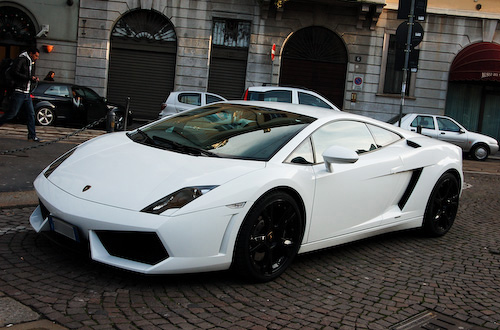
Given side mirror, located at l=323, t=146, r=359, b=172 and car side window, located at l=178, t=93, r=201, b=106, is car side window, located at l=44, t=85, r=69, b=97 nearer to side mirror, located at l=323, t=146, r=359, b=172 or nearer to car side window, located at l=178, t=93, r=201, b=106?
car side window, located at l=178, t=93, r=201, b=106

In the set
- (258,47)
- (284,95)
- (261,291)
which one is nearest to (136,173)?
(261,291)

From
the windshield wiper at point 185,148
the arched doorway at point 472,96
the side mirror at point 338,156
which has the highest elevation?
the arched doorway at point 472,96

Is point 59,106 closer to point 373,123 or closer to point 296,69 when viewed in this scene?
point 296,69

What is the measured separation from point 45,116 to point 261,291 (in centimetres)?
1375

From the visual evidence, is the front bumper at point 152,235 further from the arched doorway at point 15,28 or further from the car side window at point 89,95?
the arched doorway at point 15,28

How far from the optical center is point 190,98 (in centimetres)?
1731

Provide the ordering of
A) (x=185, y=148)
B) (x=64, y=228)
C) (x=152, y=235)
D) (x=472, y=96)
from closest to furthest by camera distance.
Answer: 1. (x=152, y=235)
2. (x=64, y=228)
3. (x=185, y=148)
4. (x=472, y=96)

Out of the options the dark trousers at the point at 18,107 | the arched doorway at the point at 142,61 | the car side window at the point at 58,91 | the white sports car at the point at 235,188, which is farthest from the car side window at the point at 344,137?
the arched doorway at the point at 142,61

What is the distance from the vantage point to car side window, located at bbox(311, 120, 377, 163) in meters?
4.49

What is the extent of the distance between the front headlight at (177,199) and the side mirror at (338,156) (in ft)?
3.41

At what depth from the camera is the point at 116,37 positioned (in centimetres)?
2252

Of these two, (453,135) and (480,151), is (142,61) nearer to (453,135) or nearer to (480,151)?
(453,135)

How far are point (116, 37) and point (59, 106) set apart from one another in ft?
23.1

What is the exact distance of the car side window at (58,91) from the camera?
16328 millimetres
